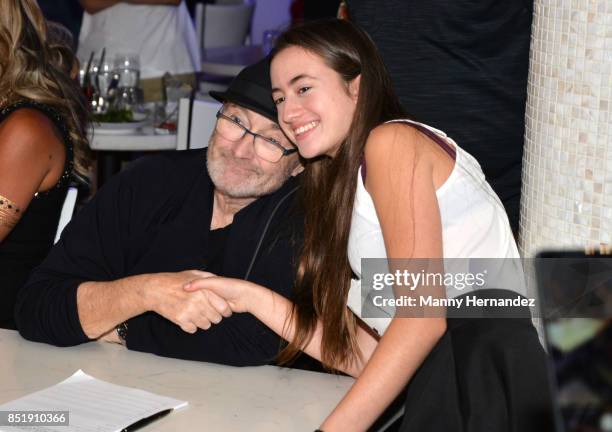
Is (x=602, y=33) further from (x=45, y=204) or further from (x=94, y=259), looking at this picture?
(x=45, y=204)

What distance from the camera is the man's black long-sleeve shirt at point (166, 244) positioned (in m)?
2.14

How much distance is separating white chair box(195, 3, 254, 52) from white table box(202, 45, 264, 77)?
59cm

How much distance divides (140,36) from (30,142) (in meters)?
2.76

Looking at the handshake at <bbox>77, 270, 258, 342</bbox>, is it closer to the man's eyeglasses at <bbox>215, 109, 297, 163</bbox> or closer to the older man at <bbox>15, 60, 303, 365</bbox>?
the older man at <bbox>15, 60, 303, 365</bbox>

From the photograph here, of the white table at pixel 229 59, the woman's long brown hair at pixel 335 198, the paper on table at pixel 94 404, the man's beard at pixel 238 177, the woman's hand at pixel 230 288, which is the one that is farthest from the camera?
the white table at pixel 229 59

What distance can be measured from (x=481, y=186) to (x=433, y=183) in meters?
0.14

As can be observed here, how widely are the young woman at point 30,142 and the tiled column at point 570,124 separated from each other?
4.38 feet

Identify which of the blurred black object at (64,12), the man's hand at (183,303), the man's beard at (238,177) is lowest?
the blurred black object at (64,12)

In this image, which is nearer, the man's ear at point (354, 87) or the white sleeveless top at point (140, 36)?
the man's ear at point (354, 87)

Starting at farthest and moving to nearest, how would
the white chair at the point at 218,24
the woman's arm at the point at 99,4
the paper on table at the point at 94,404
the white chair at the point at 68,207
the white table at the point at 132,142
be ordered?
1. the white chair at the point at 218,24
2. the woman's arm at the point at 99,4
3. the white table at the point at 132,142
4. the white chair at the point at 68,207
5. the paper on table at the point at 94,404

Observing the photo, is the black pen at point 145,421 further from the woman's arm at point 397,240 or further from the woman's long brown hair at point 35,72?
the woman's long brown hair at point 35,72

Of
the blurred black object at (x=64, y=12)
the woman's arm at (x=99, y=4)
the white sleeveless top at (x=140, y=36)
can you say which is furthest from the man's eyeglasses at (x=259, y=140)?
the blurred black object at (x=64, y=12)

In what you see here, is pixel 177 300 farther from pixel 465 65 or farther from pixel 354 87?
pixel 465 65

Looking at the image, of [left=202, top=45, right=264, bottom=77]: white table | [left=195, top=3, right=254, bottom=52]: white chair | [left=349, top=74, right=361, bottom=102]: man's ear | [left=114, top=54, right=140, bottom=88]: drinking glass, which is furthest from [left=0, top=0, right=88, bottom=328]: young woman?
[left=195, top=3, right=254, bottom=52]: white chair
